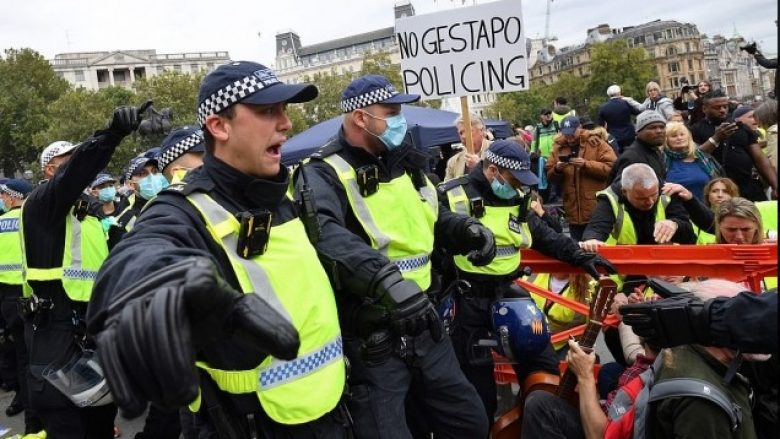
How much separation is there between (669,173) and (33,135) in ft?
163

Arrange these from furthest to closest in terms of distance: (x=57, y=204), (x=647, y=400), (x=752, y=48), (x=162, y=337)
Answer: (x=752, y=48) < (x=57, y=204) < (x=647, y=400) < (x=162, y=337)

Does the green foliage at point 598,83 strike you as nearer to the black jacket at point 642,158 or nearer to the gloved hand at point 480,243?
the black jacket at point 642,158

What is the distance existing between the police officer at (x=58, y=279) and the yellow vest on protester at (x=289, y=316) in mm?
1864

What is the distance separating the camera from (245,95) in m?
1.96

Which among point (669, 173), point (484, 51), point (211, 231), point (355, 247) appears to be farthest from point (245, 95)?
point (669, 173)

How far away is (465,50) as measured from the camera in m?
4.89

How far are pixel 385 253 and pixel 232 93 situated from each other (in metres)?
1.26

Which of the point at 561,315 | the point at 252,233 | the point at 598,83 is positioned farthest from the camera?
the point at 598,83

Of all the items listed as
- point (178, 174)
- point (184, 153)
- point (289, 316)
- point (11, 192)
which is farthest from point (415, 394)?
point (11, 192)

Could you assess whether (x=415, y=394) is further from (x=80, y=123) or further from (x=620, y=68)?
(x=620, y=68)

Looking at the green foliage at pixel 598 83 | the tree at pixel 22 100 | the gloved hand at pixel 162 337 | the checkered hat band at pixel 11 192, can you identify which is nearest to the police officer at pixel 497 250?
the gloved hand at pixel 162 337

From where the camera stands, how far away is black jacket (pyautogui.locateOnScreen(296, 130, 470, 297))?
2465 millimetres

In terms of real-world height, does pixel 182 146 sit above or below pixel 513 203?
above

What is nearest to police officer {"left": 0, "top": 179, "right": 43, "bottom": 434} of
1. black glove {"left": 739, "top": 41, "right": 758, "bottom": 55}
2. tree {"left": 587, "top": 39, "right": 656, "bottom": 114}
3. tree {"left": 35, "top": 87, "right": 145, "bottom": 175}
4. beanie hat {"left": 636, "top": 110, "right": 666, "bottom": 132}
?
beanie hat {"left": 636, "top": 110, "right": 666, "bottom": 132}
